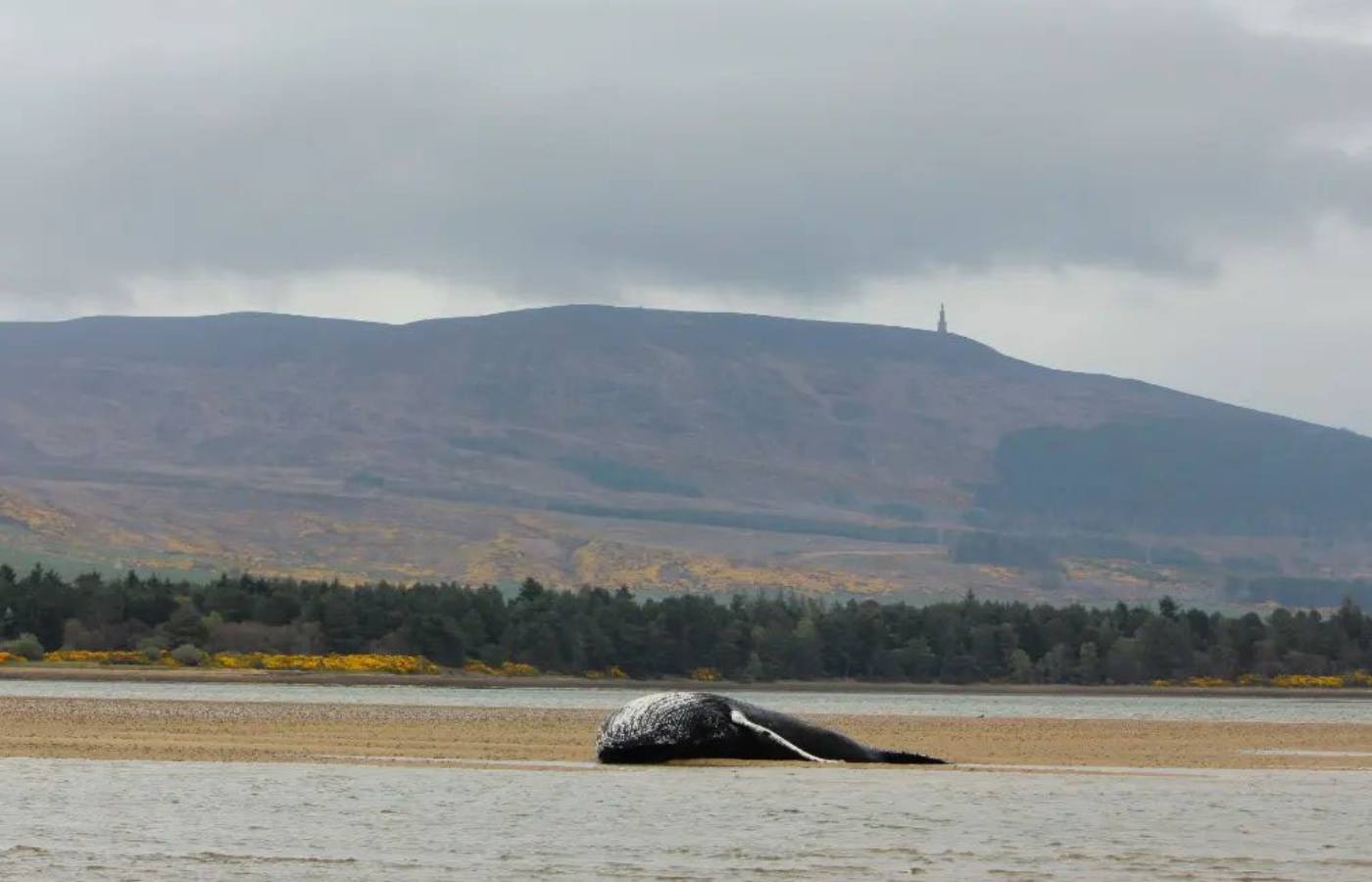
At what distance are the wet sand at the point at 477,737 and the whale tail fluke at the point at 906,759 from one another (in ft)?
9.02

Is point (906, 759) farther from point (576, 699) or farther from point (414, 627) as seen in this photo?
point (414, 627)

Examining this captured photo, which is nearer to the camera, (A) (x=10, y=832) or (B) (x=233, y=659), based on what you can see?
(A) (x=10, y=832)

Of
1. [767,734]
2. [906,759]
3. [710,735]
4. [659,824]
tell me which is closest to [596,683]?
[906,759]

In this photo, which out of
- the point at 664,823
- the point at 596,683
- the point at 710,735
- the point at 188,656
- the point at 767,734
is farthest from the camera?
the point at 596,683

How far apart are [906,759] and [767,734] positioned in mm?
3999

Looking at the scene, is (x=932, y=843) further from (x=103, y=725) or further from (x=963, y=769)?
(x=103, y=725)

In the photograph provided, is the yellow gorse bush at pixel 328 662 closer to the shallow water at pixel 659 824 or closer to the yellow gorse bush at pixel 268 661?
the yellow gorse bush at pixel 268 661

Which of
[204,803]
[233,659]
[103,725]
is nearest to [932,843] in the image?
[204,803]

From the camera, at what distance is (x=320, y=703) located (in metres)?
92.6

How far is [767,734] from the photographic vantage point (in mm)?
45031

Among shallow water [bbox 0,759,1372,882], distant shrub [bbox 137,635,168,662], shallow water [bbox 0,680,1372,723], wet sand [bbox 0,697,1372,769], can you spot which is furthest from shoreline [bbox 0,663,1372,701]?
shallow water [bbox 0,759,1372,882]

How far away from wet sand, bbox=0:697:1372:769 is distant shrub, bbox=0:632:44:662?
6869cm

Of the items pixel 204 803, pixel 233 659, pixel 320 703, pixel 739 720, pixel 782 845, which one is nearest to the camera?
pixel 782 845

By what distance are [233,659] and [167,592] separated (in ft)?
62.7
